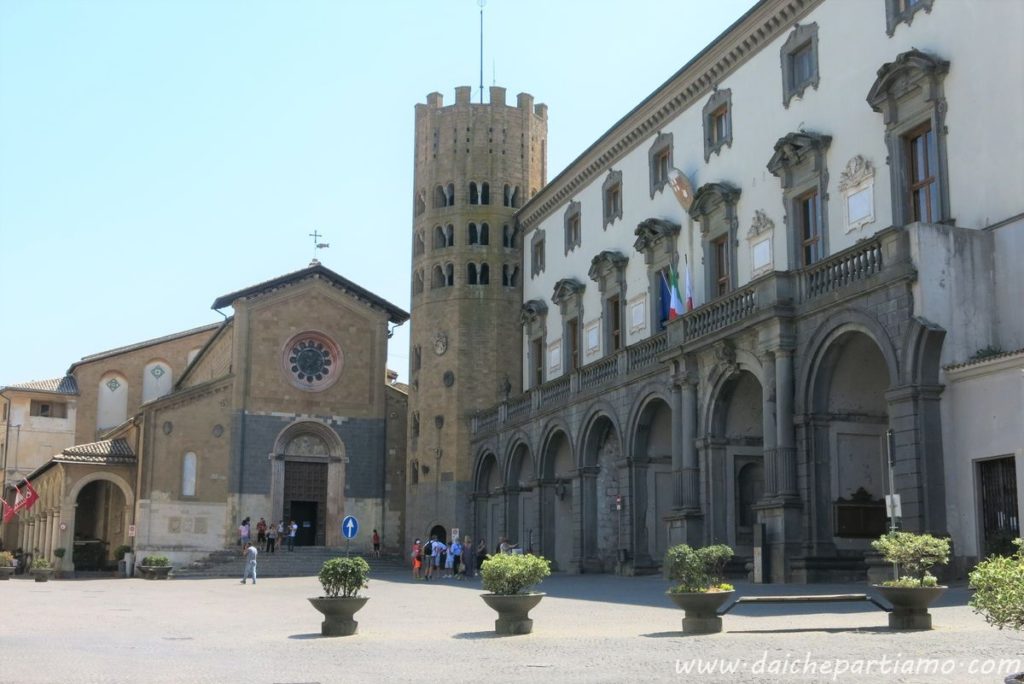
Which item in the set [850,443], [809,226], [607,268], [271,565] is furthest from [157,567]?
[850,443]

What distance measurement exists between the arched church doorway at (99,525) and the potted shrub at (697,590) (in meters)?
47.5

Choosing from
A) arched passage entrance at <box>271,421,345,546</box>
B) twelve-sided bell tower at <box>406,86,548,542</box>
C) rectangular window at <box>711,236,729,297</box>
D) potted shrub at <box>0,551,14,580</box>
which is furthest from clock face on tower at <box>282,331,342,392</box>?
rectangular window at <box>711,236,729,297</box>

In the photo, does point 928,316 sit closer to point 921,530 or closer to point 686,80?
point 921,530

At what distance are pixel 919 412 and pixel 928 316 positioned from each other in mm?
1927

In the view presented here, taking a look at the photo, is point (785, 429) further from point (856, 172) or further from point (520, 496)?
point (520, 496)

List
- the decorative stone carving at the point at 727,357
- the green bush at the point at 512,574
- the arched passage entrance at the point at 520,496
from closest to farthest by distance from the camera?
the green bush at the point at 512,574, the decorative stone carving at the point at 727,357, the arched passage entrance at the point at 520,496

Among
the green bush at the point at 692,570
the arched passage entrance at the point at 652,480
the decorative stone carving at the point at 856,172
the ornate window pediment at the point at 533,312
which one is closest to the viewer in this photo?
the green bush at the point at 692,570

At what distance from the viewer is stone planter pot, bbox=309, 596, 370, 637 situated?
1977 cm

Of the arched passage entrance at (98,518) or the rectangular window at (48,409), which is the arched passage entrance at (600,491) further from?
the rectangular window at (48,409)

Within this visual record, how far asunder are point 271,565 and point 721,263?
26566 mm

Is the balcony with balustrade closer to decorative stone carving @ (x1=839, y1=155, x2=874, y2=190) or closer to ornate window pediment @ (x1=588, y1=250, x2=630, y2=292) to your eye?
decorative stone carving @ (x1=839, y1=155, x2=874, y2=190)

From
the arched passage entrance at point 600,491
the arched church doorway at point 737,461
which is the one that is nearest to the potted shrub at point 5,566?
the arched passage entrance at point 600,491

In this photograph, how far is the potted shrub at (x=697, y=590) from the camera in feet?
58.2

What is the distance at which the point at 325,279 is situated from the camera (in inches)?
2445
